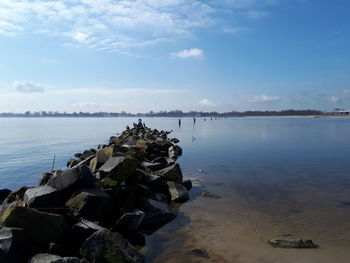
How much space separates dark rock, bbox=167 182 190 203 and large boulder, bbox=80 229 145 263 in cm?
572

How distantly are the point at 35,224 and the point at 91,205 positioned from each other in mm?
1874

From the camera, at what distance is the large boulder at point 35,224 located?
682cm

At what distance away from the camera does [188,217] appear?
1067 cm

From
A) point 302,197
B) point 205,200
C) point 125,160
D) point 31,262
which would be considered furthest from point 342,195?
point 31,262

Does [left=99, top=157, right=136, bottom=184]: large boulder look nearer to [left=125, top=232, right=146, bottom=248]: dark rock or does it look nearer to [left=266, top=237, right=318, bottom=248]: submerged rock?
[left=125, top=232, right=146, bottom=248]: dark rock

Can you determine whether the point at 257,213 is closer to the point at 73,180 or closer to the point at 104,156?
the point at 73,180

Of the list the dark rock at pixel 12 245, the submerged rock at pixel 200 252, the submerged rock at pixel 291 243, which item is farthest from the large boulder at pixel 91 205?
the submerged rock at pixel 291 243

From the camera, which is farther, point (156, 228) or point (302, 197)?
point (302, 197)

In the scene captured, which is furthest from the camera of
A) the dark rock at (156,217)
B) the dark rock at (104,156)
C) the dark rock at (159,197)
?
the dark rock at (104,156)

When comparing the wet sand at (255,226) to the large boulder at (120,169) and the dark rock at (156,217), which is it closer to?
the dark rock at (156,217)

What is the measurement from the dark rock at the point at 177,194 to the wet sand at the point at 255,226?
0.37m

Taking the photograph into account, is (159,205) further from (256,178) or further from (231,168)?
(231,168)

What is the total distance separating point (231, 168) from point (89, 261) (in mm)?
14776

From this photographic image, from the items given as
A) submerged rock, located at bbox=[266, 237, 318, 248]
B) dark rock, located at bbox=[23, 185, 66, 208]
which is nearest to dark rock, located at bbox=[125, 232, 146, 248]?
dark rock, located at bbox=[23, 185, 66, 208]
